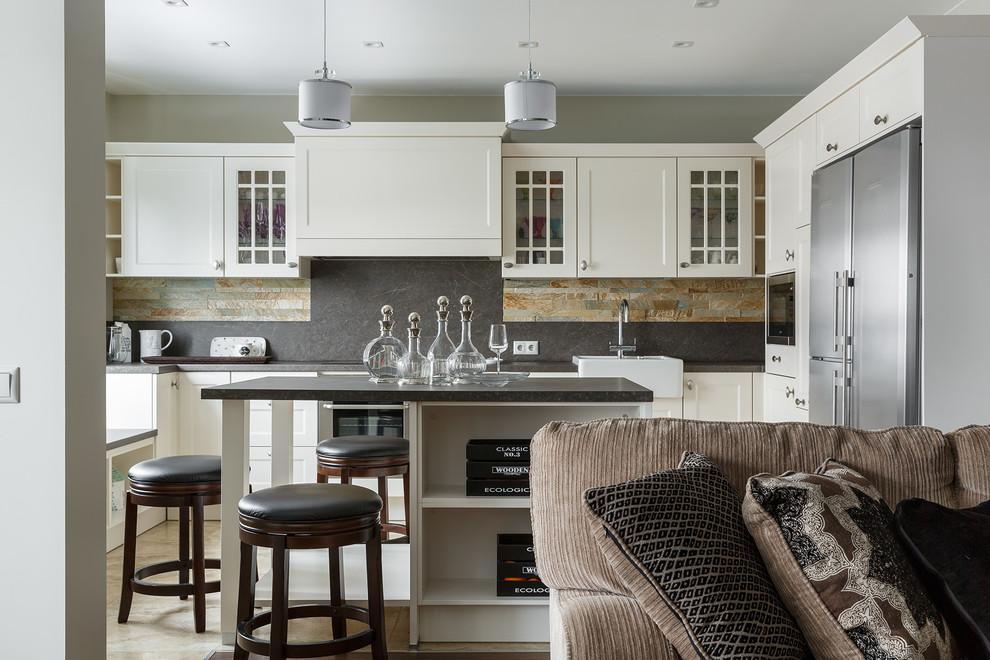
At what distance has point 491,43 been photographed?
4.23 metres

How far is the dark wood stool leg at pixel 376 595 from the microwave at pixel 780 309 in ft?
9.14

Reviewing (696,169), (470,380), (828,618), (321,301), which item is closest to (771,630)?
(828,618)

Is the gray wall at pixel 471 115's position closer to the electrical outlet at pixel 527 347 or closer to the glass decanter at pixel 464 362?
the electrical outlet at pixel 527 347

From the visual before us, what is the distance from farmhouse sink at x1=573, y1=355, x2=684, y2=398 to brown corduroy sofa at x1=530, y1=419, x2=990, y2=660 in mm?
2766

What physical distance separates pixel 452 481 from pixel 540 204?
249 centimetres

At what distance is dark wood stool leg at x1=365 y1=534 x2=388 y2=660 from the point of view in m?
2.23

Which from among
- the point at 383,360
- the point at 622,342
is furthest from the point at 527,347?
the point at 383,360

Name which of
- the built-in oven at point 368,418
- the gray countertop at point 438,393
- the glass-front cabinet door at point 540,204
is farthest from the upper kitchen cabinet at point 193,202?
the gray countertop at point 438,393

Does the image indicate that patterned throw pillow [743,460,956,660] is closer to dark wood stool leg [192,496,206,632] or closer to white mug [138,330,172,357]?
dark wood stool leg [192,496,206,632]

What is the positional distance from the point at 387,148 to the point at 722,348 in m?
2.61

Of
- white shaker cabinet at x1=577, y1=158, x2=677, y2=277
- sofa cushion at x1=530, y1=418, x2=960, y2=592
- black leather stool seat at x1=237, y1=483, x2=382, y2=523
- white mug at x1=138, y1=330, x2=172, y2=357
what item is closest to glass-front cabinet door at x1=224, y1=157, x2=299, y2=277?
white mug at x1=138, y1=330, x2=172, y2=357

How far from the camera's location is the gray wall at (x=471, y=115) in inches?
205

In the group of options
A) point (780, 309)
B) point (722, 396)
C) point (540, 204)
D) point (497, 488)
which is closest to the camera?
point (497, 488)

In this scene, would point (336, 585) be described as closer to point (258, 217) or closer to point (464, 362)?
point (464, 362)
